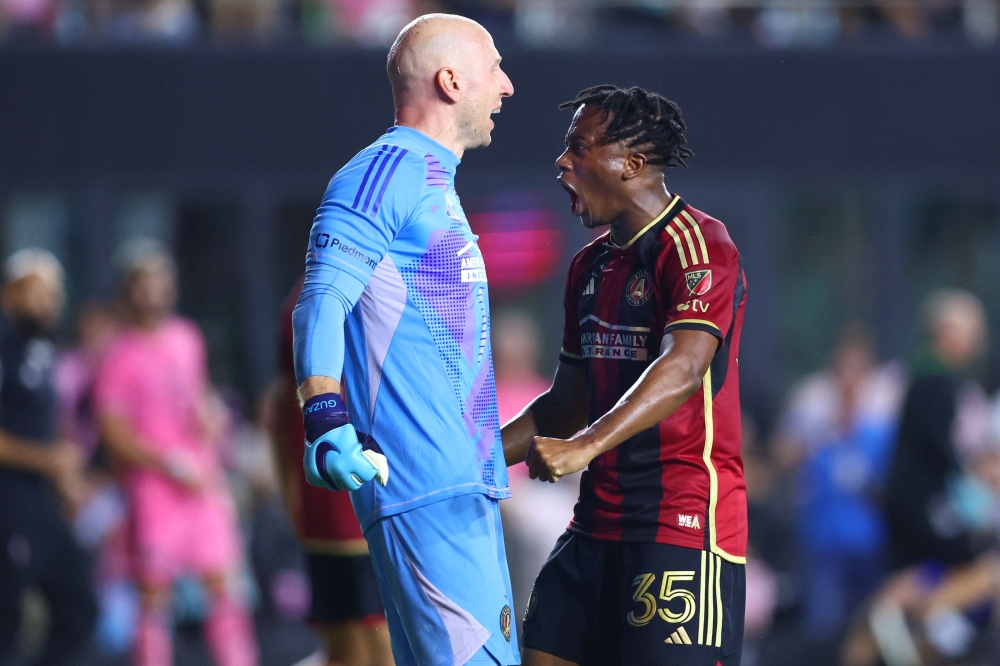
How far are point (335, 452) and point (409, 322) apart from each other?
0.46 meters

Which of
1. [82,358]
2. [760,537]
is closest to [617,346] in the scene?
[760,537]

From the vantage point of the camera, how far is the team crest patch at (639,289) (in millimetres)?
3508

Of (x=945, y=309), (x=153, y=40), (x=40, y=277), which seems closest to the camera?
(x=40, y=277)

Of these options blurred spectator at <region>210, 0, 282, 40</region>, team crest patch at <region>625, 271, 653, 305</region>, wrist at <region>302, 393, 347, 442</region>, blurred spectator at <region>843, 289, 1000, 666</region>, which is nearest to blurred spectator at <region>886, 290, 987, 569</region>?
blurred spectator at <region>843, 289, 1000, 666</region>

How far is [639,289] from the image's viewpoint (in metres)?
3.52

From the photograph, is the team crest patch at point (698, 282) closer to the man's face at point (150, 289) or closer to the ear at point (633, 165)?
the ear at point (633, 165)

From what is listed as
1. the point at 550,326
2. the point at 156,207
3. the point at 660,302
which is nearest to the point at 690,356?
the point at 660,302

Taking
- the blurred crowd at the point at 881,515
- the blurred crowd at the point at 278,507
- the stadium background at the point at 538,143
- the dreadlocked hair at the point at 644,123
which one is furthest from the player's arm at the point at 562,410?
the stadium background at the point at 538,143

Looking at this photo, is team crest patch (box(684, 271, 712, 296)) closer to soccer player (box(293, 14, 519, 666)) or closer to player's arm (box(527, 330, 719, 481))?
player's arm (box(527, 330, 719, 481))

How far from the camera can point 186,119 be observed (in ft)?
36.6

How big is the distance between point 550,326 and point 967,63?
402 centimetres

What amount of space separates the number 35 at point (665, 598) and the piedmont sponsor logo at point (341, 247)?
108 cm

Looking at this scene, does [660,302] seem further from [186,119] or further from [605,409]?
[186,119]

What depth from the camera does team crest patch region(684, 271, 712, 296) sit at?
11.0 ft
